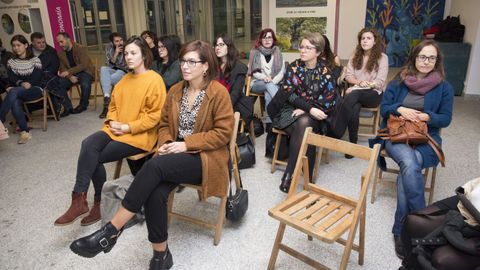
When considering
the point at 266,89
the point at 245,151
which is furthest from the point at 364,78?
the point at 245,151

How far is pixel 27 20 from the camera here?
23.3 ft

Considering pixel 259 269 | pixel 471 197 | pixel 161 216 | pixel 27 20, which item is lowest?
pixel 259 269

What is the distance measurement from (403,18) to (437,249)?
262 inches

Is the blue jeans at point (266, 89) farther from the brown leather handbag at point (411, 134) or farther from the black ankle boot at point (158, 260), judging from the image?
the black ankle boot at point (158, 260)

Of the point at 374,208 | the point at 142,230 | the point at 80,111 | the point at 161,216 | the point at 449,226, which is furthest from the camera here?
the point at 80,111

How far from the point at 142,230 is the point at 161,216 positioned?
0.64m

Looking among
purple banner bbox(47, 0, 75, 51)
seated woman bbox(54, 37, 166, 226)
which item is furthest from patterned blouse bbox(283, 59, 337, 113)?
purple banner bbox(47, 0, 75, 51)

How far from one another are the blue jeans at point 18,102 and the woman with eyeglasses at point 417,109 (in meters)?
4.14

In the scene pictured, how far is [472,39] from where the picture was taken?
17.5 feet

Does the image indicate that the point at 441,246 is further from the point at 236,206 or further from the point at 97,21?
the point at 97,21

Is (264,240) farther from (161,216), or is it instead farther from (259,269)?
(161,216)

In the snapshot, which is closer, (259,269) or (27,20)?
(259,269)

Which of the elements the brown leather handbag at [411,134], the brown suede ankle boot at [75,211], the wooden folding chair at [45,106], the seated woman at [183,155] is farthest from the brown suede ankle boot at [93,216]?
the wooden folding chair at [45,106]

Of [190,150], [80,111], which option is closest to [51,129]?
[80,111]
